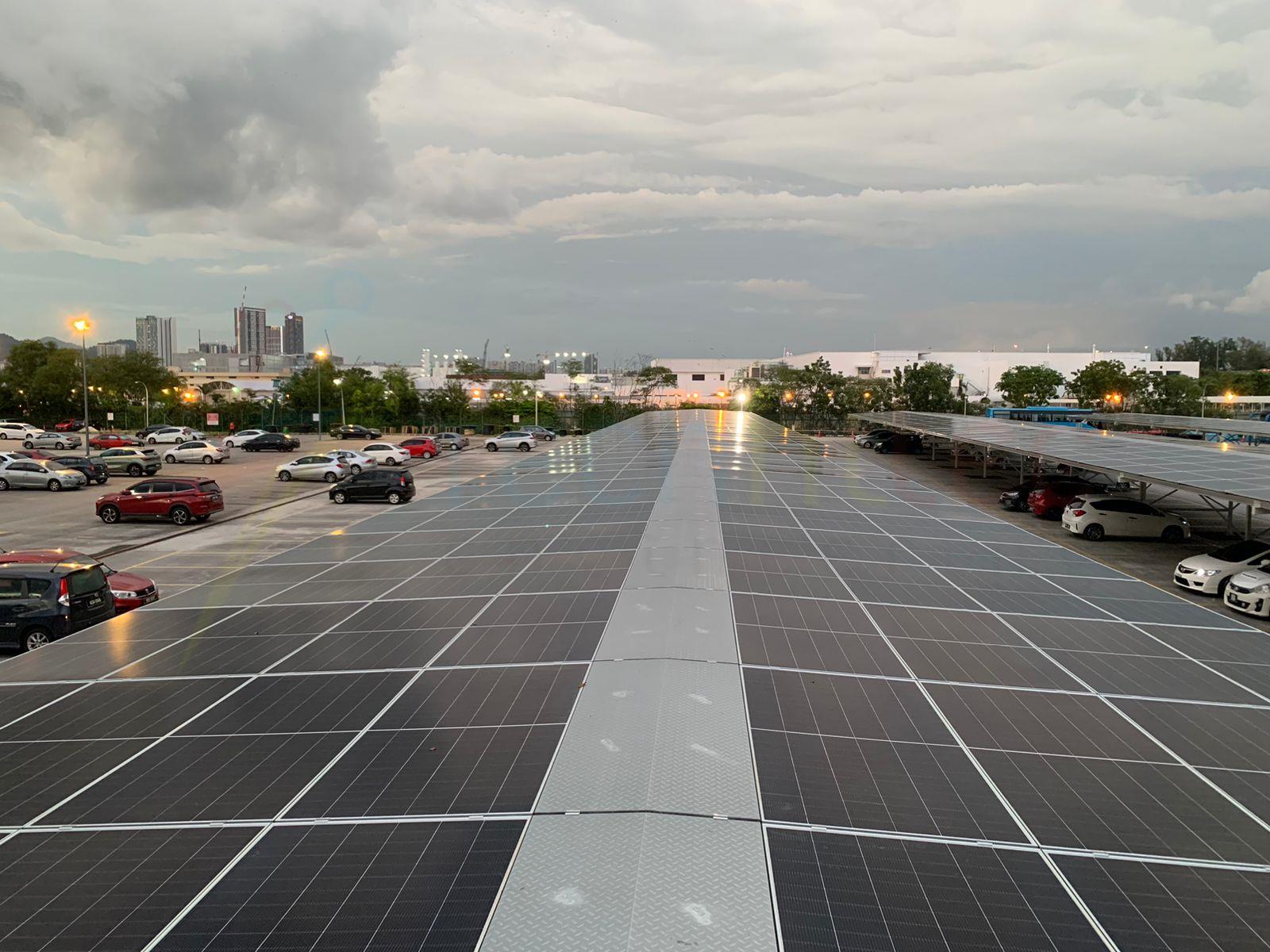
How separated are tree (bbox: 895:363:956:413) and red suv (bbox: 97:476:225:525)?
3460 inches

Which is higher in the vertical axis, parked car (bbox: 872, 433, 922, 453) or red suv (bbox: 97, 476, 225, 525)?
parked car (bbox: 872, 433, 922, 453)

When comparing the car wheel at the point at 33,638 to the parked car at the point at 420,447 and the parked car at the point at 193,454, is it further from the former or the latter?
the parked car at the point at 420,447

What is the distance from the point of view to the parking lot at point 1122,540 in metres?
21.7

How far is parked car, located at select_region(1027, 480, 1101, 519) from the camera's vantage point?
31953 mm

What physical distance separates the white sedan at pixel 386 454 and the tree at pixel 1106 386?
→ 9192 centimetres

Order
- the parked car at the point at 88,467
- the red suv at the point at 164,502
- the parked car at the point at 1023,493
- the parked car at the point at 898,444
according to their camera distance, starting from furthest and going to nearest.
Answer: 1. the parked car at the point at 898,444
2. the parked car at the point at 88,467
3. the parked car at the point at 1023,493
4. the red suv at the point at 164,502

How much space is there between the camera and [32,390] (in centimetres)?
9250

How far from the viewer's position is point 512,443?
2571 inches

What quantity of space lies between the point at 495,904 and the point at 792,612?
609 cm

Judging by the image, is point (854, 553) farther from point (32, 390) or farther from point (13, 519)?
point (32, 390)

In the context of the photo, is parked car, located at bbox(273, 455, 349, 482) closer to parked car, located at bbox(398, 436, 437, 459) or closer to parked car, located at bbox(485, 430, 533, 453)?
parked car, located at bbox(398, 436, 437, 459)

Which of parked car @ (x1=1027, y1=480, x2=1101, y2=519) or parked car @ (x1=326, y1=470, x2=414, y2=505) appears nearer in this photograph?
parked car @ (x1=1027, y1=480, x2=1101, y2=519)

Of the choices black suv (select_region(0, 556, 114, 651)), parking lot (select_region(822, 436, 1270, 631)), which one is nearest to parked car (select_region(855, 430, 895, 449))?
parking lot (select_region(822, 436, 1270, 631))

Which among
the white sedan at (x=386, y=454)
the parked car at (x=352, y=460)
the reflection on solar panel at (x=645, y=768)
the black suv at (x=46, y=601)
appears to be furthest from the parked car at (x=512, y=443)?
the reflection on solar panel at (x=645, y=768)
